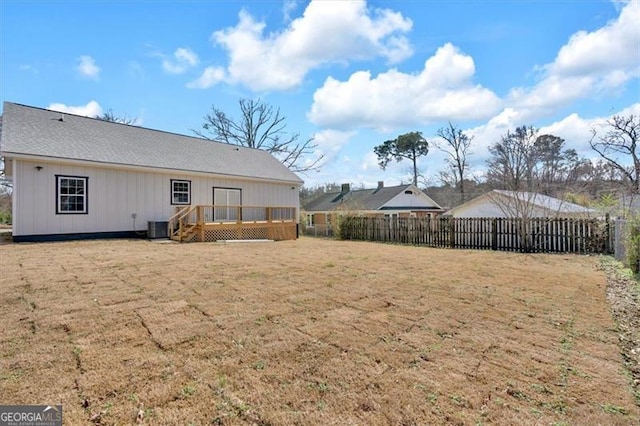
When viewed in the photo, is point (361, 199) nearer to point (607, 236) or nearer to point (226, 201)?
point (226, 201)

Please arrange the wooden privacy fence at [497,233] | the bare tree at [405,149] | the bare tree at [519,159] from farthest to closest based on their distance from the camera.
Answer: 1. the bare tree at [405,149]
2. the bare tree at [519,159]
3. the wooden privacy fence at [497,233]

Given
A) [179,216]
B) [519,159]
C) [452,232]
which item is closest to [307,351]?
[452,232]

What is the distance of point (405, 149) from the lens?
3772cm

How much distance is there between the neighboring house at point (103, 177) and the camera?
10844mm

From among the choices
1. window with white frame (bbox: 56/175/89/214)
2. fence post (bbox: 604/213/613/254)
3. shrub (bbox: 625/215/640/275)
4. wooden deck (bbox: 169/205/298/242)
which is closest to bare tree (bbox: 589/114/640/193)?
fence post (bbox: 604/213/613/254)

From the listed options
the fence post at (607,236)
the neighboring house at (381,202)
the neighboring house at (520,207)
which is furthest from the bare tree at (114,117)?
the fence post at (607,236)

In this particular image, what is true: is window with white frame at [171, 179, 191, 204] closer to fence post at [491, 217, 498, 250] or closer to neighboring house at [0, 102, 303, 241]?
neighboring house at [0, 102, 303, 241]

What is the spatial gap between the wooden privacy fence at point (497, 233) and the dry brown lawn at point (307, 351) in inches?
242

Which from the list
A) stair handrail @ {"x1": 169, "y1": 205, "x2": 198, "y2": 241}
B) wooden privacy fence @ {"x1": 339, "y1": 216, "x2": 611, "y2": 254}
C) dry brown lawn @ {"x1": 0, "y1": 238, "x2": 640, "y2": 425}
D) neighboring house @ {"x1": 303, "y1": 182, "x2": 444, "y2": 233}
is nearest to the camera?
dry brown lawn @ {"x1": 0, "y1": 238, "x2": 640, "y2": 425}

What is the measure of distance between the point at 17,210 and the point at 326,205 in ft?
75.5

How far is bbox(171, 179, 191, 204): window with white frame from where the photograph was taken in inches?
559

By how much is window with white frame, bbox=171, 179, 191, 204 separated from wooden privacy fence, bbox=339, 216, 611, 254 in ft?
26.2

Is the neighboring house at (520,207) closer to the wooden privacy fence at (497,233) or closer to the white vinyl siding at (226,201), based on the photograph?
the wooden privacy fence at (497,233)

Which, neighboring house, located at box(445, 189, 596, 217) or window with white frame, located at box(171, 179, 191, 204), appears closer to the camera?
neighboring house, located at box(445, 189, 596, 217)
